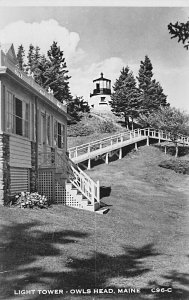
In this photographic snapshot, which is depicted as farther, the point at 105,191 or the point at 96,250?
the point at 105,191

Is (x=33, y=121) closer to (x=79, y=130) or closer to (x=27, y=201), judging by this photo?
(x=27, y=201)

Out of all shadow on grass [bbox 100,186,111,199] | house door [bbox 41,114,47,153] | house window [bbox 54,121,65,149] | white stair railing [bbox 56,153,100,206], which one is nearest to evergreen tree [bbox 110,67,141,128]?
shadow on grass [bbox 100,186,111,199]

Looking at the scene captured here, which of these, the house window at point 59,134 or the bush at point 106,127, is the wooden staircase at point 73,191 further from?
the bush at point 106,127

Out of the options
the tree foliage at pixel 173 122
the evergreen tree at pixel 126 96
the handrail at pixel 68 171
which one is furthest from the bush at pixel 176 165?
the handrail at pixel 68 171

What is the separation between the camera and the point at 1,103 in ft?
39.5

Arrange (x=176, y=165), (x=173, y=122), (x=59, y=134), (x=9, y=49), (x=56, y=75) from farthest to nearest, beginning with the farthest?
(x=173, y=122) < (x=56, y=75) < (x=176, y=165) < (x=59, y=134) < (x=9, y=49)

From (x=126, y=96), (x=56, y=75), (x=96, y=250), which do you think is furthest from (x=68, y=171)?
(x=126, y=96)

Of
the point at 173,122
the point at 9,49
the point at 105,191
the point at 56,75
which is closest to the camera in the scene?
the point at 9,49

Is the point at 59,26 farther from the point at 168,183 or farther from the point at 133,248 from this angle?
the point at 168,183

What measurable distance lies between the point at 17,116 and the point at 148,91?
1251 inches

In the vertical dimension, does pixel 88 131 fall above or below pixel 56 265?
above

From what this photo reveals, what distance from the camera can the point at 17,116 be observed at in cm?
1343

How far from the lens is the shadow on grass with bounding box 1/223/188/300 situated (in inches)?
292

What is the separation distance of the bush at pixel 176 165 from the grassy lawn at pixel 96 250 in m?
11.3
